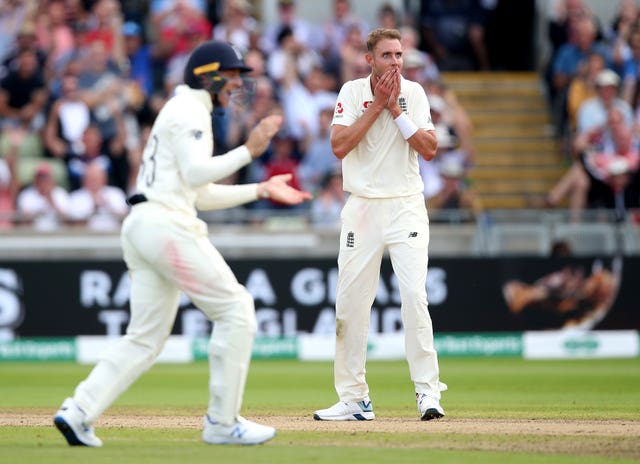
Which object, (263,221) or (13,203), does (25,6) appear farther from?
(263,221)

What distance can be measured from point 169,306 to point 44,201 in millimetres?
8739

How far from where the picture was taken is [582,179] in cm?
1669

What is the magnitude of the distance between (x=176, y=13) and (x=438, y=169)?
395 centimetres

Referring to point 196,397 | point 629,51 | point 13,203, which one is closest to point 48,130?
point 13,203

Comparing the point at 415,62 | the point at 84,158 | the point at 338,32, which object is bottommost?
the point at 84,158

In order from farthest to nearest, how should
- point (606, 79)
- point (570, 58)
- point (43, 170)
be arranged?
point (570, 58)
point (606, 79)
point (43, 170)

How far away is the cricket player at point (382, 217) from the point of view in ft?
27.3

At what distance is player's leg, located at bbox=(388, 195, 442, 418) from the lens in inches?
327

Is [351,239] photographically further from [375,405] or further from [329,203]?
[329,203]

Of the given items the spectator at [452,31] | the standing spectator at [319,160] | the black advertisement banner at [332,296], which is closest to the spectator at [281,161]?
the standing spectator at [319,160]

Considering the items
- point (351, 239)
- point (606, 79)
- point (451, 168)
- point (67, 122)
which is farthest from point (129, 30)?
point (351, 239)

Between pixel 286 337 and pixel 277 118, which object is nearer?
pixel 277 118

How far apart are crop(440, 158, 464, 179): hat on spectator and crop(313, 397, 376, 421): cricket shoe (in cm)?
787

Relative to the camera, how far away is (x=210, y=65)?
7.18m
